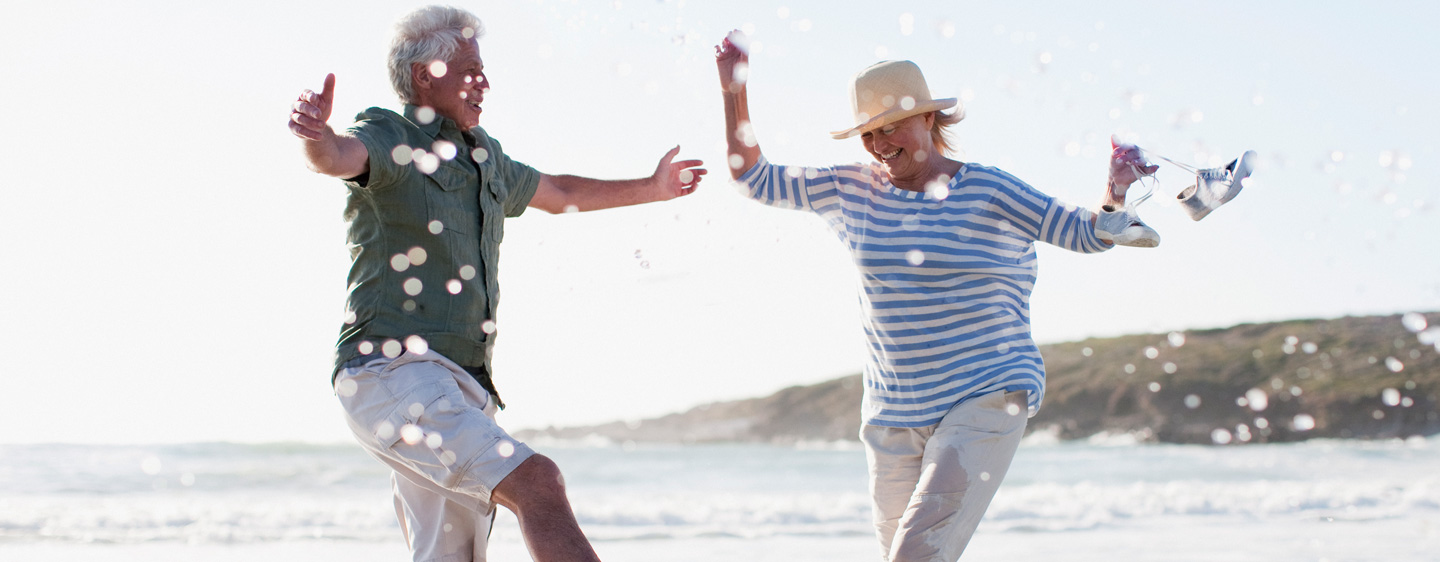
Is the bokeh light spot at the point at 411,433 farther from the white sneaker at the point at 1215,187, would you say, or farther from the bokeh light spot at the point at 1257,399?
the bokeh light spot at the point at 1257,399

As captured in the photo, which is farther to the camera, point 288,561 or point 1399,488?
point 1399,488

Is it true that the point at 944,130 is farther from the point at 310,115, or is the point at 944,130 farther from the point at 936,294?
the point at 310,115

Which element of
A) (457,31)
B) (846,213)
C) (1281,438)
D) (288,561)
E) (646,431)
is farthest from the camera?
(646,431)

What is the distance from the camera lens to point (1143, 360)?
1578 inches

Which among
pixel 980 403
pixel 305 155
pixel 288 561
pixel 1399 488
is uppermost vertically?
pixel 305 155

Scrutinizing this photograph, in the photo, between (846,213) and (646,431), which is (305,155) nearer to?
(846,213)

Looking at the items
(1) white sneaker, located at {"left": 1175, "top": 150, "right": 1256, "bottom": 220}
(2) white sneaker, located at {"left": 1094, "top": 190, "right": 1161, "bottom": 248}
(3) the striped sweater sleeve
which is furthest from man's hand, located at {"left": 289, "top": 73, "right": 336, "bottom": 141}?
(1) white sneaker, located at {"left": 1175, "top": 150, "right": 1256, "bottom": 220}

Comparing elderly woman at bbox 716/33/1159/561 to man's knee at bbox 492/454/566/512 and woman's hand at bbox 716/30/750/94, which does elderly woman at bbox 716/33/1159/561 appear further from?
man's knee at bbox 492/454/566/512

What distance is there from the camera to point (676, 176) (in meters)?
3.09

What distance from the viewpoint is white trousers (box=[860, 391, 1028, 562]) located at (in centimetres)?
268

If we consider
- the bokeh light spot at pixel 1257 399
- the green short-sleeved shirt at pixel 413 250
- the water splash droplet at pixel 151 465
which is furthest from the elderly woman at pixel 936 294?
the bokeh light spot at pixel 1257 399

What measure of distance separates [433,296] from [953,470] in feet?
4.24

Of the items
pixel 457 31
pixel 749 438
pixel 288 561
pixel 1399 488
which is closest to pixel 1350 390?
pixel 749 438

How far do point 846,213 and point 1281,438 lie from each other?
29335 millimetres
